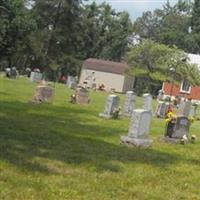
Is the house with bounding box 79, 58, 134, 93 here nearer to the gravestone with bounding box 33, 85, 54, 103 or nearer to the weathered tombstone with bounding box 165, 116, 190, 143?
the gravestone with bounding box 33, 85, 54, 103

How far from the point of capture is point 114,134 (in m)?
16.5

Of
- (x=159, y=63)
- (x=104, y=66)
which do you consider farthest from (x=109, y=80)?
(x=159, y=63)

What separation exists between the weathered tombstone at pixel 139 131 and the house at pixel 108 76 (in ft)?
178

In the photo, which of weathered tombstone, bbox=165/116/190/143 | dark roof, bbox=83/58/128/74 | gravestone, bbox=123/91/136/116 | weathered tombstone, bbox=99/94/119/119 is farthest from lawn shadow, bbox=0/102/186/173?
dark roof, bbox=83/58/128/74

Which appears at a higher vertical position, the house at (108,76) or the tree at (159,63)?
the tree at (159,63)

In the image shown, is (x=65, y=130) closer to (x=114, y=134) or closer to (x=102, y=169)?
(x=114, y=134)

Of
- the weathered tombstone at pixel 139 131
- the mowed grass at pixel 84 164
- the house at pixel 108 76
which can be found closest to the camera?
the mowed grass at pixel 84 164

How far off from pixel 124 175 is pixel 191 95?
53.9 meters

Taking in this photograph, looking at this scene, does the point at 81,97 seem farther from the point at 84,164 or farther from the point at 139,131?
the point at 84,164

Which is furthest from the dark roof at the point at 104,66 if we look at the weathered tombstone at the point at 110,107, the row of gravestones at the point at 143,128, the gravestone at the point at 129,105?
the row of gravestones at the point at 143,128

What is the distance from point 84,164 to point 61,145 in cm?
193

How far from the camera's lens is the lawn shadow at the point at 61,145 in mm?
11203

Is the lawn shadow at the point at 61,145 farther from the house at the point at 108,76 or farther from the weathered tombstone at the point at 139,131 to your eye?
the house at the point at 108,76

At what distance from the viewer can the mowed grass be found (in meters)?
8.93
